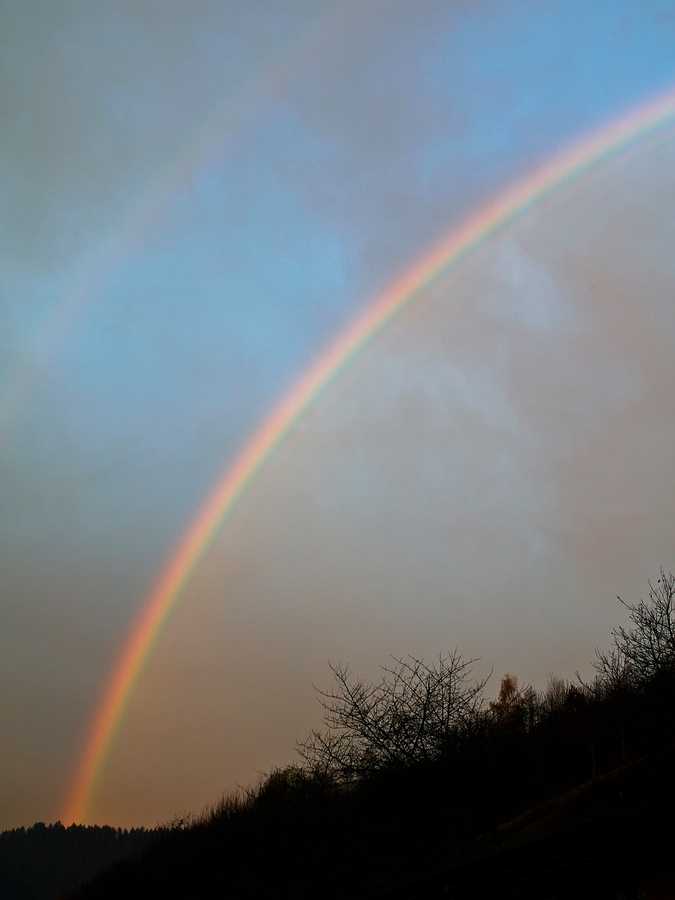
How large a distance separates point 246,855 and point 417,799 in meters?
26.9

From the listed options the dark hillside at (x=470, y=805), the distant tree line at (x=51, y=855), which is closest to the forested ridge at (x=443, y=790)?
the dark hillside at (x=470, y=805)

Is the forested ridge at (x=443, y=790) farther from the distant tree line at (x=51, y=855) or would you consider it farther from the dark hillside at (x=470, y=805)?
the distant tree line at (x=51, y=855)

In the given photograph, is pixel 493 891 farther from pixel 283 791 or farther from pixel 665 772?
pixel 283 791

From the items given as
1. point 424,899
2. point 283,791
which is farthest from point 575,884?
point 283,791

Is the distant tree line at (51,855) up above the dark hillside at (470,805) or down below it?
above

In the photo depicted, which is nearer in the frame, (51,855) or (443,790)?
(443,790)

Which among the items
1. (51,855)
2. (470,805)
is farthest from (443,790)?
(51,855)

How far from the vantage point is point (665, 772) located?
1869 centimetres

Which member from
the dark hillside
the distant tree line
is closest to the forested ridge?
the dark hillside

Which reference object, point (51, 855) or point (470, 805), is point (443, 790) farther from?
point (51, 855)

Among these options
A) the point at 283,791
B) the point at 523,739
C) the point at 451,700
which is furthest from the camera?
the point at 283,791

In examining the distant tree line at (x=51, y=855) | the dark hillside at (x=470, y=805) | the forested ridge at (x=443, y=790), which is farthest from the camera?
the distant tree line at (x=51, y=855)

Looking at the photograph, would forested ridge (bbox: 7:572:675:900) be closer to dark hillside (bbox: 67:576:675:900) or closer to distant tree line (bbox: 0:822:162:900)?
dark hillside (bbox: 67:576:675:900)

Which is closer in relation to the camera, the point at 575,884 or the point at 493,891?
the point at 575,884
